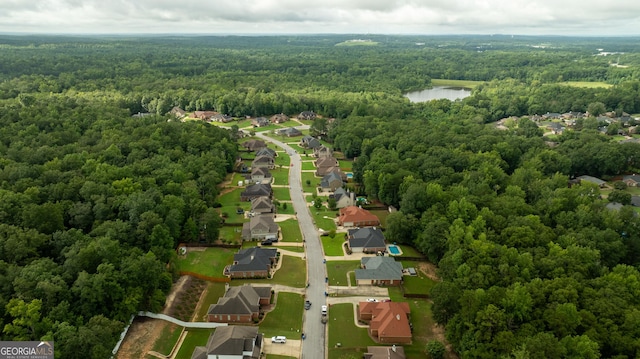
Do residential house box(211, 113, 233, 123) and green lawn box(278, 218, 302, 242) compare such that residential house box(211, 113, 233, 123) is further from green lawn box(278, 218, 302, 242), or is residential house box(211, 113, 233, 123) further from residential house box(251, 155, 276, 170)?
green lawn box(278, 218, 302, 242)

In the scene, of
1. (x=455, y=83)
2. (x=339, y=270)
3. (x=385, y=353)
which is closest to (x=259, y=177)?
(x=339, y=270)

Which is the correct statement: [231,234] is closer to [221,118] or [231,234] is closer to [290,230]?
[290,230]

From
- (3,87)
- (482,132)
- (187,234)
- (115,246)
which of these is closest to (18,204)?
(115,246)

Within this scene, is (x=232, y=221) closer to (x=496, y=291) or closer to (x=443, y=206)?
(x=443, y=206)

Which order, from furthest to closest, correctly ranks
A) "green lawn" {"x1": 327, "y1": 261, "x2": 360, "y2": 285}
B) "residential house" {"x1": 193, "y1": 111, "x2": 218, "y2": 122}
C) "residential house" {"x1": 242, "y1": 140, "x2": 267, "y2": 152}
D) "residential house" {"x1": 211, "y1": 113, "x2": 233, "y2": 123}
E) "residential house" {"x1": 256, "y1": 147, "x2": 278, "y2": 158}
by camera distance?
"residential house" {"x1": 193, "y1": 111, "x2": 218, "y2": 122} → "residential house" {"x1": 211, "y1": 113, "x2": 233, "y2": 123} → "residential house" {"x1": 242, "y1": 140, "x2": 267, "y2": 152} → "residential house" {"x1": 256, "y1": 147, "x2": 278, "y2": 158} → "green lawn" {"x1": 327, "y1": 261, "x2": 360, "y2": 285}

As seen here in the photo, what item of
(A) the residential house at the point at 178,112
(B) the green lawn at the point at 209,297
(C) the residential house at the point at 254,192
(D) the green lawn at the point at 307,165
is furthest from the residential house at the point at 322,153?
(A) the residential house at the point at 178,112

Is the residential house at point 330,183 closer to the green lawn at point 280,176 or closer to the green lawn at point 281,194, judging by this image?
the green lawn at point 281,194

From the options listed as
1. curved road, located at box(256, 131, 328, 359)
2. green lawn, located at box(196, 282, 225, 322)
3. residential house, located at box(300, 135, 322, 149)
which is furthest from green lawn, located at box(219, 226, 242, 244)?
residential house, located at box(300, 135, 322, 149)

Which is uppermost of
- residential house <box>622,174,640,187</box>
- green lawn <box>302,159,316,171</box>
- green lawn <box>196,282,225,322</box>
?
residential house <box>622,174,640,187</box>
